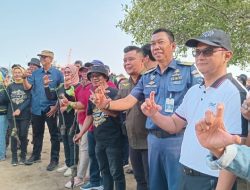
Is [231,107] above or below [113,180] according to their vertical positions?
above

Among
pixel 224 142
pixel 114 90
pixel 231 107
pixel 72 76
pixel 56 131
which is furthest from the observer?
pixel 56 131

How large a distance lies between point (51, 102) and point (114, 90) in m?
2.54

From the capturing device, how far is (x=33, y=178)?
20.5 feet

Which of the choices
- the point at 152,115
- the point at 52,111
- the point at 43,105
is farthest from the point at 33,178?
the point at 152,115

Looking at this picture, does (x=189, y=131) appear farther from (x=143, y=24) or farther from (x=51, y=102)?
(x=143, y=24)

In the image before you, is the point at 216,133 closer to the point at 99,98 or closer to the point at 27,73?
the point at 99,98

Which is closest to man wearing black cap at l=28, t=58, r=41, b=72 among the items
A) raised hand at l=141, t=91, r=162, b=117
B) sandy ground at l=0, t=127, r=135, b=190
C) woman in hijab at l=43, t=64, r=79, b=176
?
woman in hijab at l=43, t=64, r=79, b=176

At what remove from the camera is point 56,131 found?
682cm

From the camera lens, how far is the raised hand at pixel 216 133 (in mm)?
1624

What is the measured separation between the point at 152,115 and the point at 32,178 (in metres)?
4.05

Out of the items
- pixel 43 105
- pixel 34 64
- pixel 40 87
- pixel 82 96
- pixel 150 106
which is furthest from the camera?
pixel 34 64

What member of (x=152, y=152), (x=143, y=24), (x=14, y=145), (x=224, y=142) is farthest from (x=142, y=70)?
(x=143, y=24)

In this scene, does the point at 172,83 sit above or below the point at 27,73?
below

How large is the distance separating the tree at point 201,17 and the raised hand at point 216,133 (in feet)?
26.1
